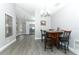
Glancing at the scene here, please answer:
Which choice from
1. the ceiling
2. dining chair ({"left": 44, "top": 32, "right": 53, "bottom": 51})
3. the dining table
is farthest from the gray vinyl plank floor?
the ceiling

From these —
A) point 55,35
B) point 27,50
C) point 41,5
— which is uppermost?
point 41,5

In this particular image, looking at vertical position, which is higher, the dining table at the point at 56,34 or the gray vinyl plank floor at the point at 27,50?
the dining table at the point at 56,34

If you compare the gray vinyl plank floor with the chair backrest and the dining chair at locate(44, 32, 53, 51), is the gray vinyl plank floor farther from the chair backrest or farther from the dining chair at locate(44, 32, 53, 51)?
the chair backrest

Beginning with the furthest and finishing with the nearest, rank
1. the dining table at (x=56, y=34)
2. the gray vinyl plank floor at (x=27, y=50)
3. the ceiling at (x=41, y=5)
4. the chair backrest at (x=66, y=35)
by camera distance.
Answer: the dining table at (x=56, y=34)
the chair backrest at (x=66, y=35)
the gray vinyl plank floor at (x=27, y=50)
the ceiling at (x=41, y=5)

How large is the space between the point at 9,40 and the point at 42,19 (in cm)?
322

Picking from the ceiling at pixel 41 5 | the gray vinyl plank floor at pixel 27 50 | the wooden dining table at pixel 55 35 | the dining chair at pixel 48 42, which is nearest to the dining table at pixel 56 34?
the wooden dining table at pixel 55 35

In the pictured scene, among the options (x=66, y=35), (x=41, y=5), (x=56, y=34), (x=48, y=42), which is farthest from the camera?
(x=48, y=42)

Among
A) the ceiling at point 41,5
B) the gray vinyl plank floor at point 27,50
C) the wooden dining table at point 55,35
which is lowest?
the gray vinyl plank floor at point 27,50

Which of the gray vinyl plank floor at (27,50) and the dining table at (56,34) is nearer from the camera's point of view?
the gray vinyl plank floor at (27,50)

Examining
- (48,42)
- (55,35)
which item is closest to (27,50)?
(48,42)

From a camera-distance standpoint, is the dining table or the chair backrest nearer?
the chair backrest

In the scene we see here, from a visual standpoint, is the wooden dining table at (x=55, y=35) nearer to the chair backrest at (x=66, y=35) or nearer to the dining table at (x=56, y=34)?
the dining table at (x=56, y=34)

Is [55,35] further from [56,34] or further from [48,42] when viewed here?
[48,42]

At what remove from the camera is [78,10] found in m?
2.73
